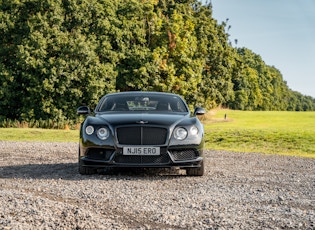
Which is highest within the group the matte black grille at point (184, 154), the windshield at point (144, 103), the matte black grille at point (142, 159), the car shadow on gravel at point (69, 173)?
the windshield at point (144, 103)

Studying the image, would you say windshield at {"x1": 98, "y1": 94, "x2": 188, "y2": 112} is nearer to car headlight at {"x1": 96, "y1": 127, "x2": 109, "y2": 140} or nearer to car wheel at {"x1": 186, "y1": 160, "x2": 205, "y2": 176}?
car headlight at {"x1": 96, "y1": 127, "x2": 109, "y2": 140}

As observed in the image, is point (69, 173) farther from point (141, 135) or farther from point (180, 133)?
point (180, 133)

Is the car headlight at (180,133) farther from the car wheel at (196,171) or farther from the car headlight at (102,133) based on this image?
the car headlight at (102,133)

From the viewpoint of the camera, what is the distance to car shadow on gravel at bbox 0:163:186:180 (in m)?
9.44

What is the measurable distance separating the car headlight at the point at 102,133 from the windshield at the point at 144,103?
4.02 feet

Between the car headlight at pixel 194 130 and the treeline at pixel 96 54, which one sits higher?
the treeline at pixel 96 54

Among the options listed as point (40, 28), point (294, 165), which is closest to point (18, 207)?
point (294, 165)

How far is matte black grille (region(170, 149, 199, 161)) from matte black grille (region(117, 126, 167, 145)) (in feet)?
1.02

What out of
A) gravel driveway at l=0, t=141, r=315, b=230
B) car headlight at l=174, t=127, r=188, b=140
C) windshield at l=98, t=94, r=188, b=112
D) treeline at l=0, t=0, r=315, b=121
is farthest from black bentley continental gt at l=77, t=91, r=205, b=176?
treeline at l=0, t=0, r=315, b=121

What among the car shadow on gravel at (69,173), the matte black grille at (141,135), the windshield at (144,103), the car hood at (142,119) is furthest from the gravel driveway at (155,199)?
the windshield at (144,103)

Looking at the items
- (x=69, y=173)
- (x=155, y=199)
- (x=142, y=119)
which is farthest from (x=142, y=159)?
(x=155, y=199)

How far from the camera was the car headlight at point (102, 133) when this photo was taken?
9.09 metres

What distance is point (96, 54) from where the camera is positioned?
39406 millimetres

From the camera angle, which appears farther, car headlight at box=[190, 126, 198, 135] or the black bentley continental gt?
car headlight at box=[190, 126, 198, 135]
